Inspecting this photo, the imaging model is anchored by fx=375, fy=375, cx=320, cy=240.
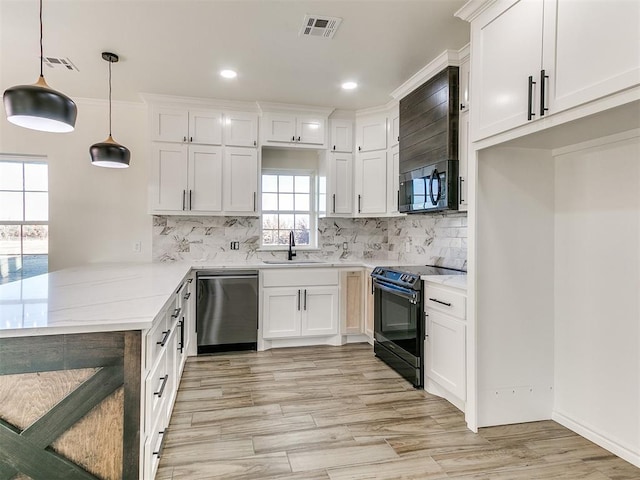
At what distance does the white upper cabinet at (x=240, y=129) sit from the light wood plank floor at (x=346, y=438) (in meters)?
2.39

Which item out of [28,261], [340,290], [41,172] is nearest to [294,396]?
[340,290]

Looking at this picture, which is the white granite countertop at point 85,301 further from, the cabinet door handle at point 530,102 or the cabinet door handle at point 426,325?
the cabinet door handle at point 530,102

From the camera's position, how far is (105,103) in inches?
157

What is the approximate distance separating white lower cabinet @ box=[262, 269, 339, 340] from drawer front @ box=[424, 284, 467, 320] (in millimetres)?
1357

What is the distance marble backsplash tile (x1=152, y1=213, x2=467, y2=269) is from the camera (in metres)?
3.79

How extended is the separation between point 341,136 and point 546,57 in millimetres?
2686

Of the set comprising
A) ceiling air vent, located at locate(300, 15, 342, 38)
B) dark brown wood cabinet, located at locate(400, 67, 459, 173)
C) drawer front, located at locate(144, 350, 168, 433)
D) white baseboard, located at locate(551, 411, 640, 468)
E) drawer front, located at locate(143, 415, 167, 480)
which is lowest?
white baseboard, located at locate(551, 411, 640, 468)

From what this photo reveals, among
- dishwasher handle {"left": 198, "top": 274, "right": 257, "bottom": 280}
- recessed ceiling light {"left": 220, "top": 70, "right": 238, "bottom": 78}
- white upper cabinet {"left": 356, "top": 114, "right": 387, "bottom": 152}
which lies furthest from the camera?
white upper cabinet {"left": 356, "top": 114, "right": 387, "bottom": 152}

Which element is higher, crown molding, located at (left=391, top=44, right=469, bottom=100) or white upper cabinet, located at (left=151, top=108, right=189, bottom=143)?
crown molding, located at (left=391, top=44, right=469, bottom=100)

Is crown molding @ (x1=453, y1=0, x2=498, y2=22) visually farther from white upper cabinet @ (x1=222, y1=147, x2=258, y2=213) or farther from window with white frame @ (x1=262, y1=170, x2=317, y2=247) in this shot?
window with white frame @ (x1=262, y1=170, x2=317, y2=247)

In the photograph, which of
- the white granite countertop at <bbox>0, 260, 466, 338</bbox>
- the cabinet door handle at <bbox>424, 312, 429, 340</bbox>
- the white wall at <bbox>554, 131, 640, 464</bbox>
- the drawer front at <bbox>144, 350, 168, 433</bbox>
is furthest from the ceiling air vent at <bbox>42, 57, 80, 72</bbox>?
the white wall at <bbox>554, 131, 640, 464</bbox>

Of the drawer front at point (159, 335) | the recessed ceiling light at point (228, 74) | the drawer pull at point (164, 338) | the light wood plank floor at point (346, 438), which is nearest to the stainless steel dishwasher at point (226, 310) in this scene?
the light wood plank floor at point (346, 438)

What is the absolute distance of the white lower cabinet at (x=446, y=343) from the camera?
253cm

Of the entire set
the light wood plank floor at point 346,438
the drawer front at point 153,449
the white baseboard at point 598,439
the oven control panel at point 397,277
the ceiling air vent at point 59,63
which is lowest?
the light wood plank floor at point 346,438
